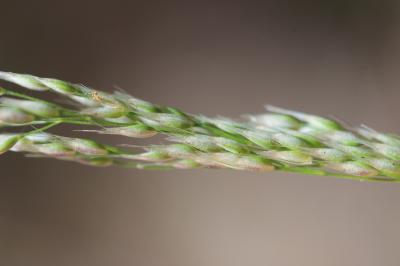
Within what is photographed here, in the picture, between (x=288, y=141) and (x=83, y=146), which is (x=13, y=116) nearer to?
(x=83, y=146)

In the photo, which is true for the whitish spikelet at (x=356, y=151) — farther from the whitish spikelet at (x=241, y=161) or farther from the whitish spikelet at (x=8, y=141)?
the whitish spikelet at (x=8, y=141)

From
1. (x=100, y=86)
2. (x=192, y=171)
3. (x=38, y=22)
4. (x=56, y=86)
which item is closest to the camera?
(x=56, y=86)

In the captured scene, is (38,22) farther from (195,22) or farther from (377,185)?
(377,185)

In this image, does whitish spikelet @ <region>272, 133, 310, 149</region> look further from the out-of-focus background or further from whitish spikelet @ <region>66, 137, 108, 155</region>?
the out-of-focus background

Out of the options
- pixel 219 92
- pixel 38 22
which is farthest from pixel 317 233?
pixel 38 22

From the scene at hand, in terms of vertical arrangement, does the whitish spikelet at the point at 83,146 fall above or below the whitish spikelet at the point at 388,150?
below

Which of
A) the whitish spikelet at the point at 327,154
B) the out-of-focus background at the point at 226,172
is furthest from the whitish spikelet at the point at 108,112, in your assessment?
the out-of-focus background at the point at 226,172
